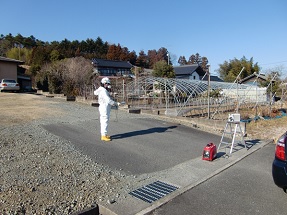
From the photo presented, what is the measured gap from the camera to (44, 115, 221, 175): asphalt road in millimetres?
4848

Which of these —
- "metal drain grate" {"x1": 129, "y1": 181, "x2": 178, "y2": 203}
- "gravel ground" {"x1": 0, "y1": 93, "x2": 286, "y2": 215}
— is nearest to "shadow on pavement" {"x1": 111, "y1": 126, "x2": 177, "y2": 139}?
"gravel ground" {"x1": 0, "y1": 93, "x2": 286, "y2": 215}

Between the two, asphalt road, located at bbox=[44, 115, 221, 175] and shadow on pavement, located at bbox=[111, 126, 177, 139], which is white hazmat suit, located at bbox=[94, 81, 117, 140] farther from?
shadow on pavement, located at bbox=[111, 126, 177, 139]

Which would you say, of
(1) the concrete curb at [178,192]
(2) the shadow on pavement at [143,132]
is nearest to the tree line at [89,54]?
(2) the shadow on pavement at [143,132]

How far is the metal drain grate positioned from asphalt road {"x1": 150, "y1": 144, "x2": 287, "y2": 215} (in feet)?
0.74

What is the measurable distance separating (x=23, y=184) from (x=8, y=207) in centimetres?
60

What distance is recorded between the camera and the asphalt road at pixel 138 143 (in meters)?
4.85

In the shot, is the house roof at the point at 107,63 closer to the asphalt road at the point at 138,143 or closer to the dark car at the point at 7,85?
the dark car at the point at 7,85

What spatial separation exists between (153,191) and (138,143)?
103 inches

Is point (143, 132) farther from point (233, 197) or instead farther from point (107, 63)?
point (107, 63)

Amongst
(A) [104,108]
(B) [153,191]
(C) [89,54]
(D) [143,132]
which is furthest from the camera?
(C) [89,54]

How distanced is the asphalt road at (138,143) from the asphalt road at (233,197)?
1108 mm

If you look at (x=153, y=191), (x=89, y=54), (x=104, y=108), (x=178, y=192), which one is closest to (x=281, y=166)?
(x=178, y=192)

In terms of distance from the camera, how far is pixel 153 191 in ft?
11.8

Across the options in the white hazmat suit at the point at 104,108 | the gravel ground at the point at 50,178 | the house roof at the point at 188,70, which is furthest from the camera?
the house roof at the point at 188,70
